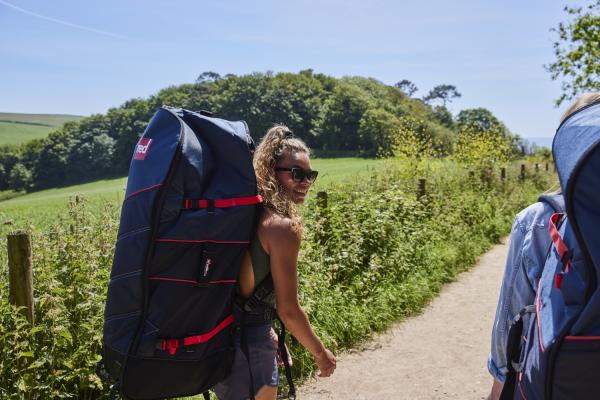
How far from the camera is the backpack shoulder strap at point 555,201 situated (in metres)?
1.37

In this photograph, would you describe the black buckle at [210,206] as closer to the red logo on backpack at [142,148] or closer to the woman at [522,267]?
the red logo on backpack at [142,148]

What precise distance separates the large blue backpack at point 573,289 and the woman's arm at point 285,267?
3.74ft

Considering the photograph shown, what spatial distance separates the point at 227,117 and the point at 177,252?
80.1 metres

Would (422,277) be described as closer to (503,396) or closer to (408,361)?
(408,361)

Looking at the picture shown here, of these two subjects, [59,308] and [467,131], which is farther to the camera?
[467,131]

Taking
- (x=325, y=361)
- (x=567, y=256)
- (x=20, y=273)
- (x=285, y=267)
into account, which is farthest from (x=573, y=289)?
(x=20, y=273)

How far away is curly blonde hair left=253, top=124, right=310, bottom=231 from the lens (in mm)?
2361

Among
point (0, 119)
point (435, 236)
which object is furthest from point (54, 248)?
point (0, 119)

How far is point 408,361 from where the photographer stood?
5023 mm

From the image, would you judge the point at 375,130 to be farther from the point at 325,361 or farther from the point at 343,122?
the point at 325,361

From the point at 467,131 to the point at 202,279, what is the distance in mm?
17620

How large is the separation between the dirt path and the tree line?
2161 inches

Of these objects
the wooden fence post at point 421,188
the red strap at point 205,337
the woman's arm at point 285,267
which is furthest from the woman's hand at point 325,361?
the wooden fence post at point 421,188

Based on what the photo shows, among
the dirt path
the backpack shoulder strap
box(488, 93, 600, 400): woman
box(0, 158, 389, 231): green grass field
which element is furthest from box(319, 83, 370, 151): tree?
the backpack shoulder strap
